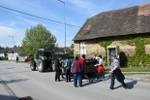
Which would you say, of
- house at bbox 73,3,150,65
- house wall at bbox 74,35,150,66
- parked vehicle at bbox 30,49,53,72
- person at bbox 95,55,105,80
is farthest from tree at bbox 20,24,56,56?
person at bbox 95,55,105,80

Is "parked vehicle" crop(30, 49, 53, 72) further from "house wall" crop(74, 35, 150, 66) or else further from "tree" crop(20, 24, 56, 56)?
"tree" crop(20, 24, 56, 56)

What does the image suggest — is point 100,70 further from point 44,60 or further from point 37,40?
point 37,40

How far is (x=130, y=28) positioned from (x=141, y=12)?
9.78ft

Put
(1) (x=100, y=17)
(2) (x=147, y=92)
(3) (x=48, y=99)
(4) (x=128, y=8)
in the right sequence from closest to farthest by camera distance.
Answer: (3) (x=48, y=99)
(2) (x=147, y=92)
(4) (x=128, y=8)
(1) (x=100, y=17)

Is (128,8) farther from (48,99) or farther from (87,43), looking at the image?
(48,99)

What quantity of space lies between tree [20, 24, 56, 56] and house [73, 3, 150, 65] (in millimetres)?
40078

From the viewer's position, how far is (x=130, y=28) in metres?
32.7

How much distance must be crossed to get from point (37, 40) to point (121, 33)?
50.1m

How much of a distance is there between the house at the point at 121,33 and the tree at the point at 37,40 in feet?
131

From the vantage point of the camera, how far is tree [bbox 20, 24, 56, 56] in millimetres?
79750

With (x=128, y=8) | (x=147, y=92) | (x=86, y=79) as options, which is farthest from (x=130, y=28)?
(x=147, y=92)

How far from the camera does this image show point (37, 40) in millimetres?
80812

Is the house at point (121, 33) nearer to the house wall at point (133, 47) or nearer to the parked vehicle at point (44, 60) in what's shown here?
the house wall at point (133, 47)

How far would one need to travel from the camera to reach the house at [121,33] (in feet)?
103
